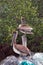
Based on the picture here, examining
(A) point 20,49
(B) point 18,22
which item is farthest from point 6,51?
(B) point 18,22

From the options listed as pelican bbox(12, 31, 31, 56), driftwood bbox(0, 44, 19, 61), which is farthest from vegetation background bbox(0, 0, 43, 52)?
pelican bbox(12, 31, 31, 56)

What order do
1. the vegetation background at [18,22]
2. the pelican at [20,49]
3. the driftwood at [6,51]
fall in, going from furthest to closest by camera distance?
the vegetation background at [18,22]
the driftwood at [6,51]
the pelican at [20,49]

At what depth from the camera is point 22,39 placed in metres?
7.91

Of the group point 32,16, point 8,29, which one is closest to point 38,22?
point 32,16

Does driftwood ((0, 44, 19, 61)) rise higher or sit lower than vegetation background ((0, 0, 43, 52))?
lower

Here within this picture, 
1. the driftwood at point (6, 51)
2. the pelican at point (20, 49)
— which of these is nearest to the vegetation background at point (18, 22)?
the driftwood at point (6, 51)

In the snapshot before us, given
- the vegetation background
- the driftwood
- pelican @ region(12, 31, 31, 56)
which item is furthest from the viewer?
the vegetation background

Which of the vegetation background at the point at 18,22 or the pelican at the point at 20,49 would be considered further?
the vegetation background at the point at 18,22

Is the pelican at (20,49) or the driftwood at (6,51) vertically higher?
the pelican at (20,49)

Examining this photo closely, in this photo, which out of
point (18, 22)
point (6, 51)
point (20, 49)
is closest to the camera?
point (20, 49)

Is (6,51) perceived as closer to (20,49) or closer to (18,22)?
(20,49)

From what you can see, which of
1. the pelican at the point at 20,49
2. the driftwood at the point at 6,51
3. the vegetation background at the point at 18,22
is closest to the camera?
the pelican at the point at 20,49

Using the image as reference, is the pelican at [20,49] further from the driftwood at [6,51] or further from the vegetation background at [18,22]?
the vegetation background at [18,22]

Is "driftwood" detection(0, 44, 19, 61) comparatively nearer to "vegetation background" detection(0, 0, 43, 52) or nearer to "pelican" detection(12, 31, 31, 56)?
"vegetation background" detection(0, 0, 43, 52)
